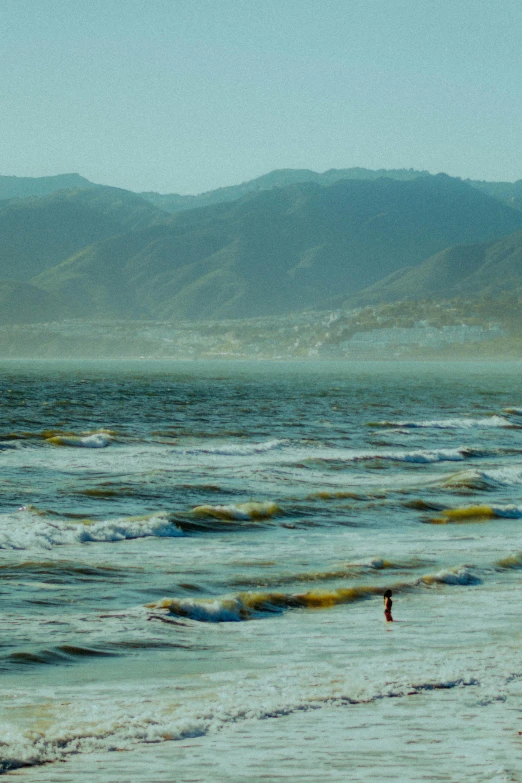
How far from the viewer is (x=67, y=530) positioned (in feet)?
93.2

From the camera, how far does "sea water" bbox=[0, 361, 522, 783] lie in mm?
12758

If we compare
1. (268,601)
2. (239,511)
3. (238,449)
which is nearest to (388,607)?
(268,601)

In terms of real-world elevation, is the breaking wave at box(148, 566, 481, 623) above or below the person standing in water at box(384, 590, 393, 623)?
below

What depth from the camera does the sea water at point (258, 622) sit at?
12758mm

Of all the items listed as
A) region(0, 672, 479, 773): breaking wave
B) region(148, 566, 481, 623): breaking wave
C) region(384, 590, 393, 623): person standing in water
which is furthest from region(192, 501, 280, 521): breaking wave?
region(0, 672, 479, 773): breaking wave

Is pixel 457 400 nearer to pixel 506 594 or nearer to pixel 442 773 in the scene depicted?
pixel 506 594

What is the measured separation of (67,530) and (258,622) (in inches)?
400

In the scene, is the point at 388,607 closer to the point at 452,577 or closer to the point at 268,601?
the point at 268,601

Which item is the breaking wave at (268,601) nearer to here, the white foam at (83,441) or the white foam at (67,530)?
the white foam at (67,530)

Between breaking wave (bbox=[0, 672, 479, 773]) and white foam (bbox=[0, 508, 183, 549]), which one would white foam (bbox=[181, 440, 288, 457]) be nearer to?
white foam (bbox=[0, 508, 183, 549])

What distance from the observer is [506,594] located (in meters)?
22.5

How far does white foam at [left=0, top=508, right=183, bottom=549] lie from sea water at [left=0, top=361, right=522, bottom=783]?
92mm

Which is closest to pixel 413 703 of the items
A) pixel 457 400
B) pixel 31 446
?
pixel 31 446

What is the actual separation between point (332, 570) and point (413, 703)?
9.62m
